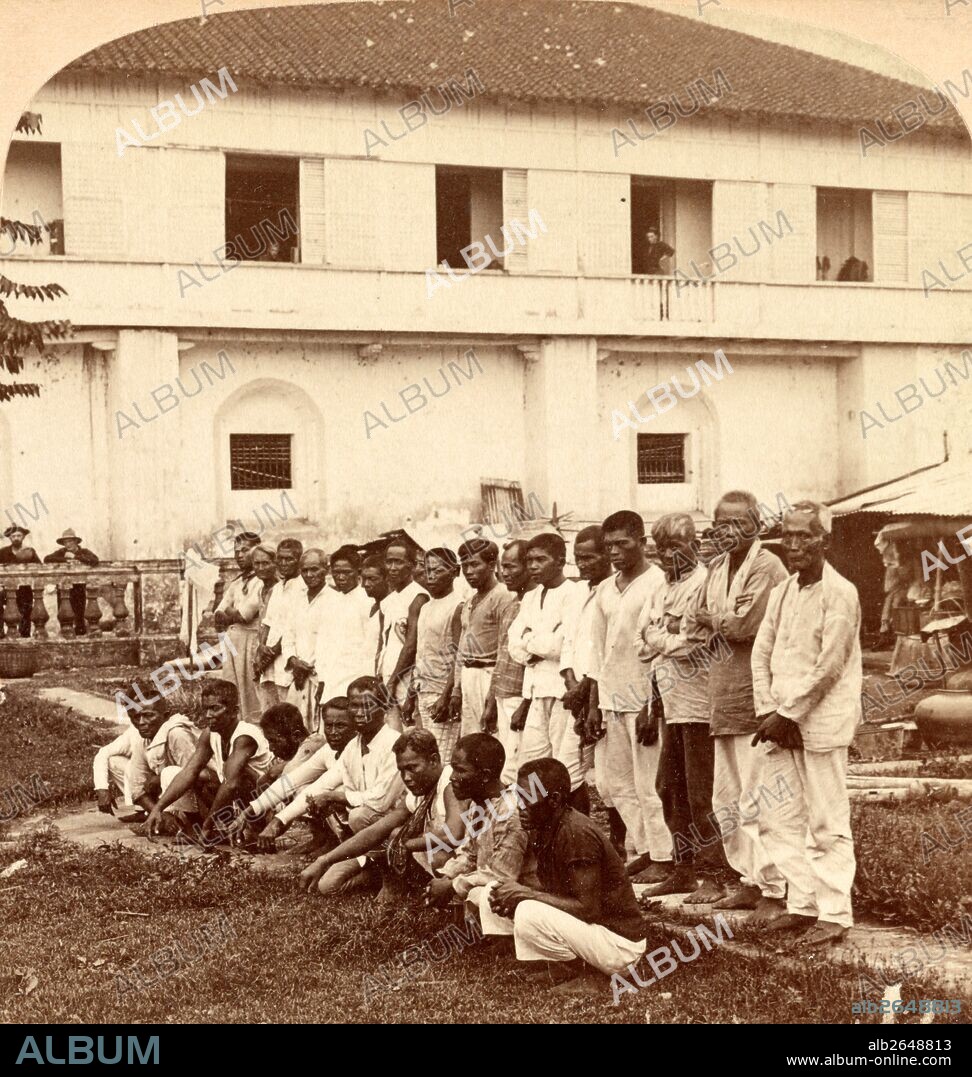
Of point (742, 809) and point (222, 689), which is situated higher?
point (222, 689)

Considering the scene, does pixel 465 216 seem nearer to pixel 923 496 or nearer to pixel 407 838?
pixel 923 496

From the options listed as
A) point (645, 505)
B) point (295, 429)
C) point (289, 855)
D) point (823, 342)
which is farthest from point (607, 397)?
point (289, 855)

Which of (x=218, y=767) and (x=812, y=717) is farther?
(x=218, y=767)

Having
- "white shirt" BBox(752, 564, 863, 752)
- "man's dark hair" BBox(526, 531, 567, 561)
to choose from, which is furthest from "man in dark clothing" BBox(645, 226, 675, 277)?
"white shirt" BBox(752, 564, 863, 752)

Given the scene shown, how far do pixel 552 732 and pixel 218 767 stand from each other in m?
1.99

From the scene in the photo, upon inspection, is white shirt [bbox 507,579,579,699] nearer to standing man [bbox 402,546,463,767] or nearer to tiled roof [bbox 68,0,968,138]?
standing man [bbox 402,546,463,767]

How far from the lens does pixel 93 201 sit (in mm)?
6832

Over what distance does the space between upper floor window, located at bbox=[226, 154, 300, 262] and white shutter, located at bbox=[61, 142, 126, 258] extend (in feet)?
1.65

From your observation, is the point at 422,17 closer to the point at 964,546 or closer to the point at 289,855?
the point at 964,546

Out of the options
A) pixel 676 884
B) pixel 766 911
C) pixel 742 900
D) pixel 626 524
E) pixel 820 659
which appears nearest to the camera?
pixel 820 659

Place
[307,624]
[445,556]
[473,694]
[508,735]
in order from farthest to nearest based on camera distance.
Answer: [307,624]
[473,694]
[445,556]
[508,735]

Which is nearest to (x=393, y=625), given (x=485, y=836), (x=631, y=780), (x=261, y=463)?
(x=261, y=463)

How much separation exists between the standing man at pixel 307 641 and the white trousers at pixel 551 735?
137cm

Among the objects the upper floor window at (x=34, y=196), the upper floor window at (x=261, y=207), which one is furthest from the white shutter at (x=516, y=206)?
the upper floor window at (x=34, y=196)
